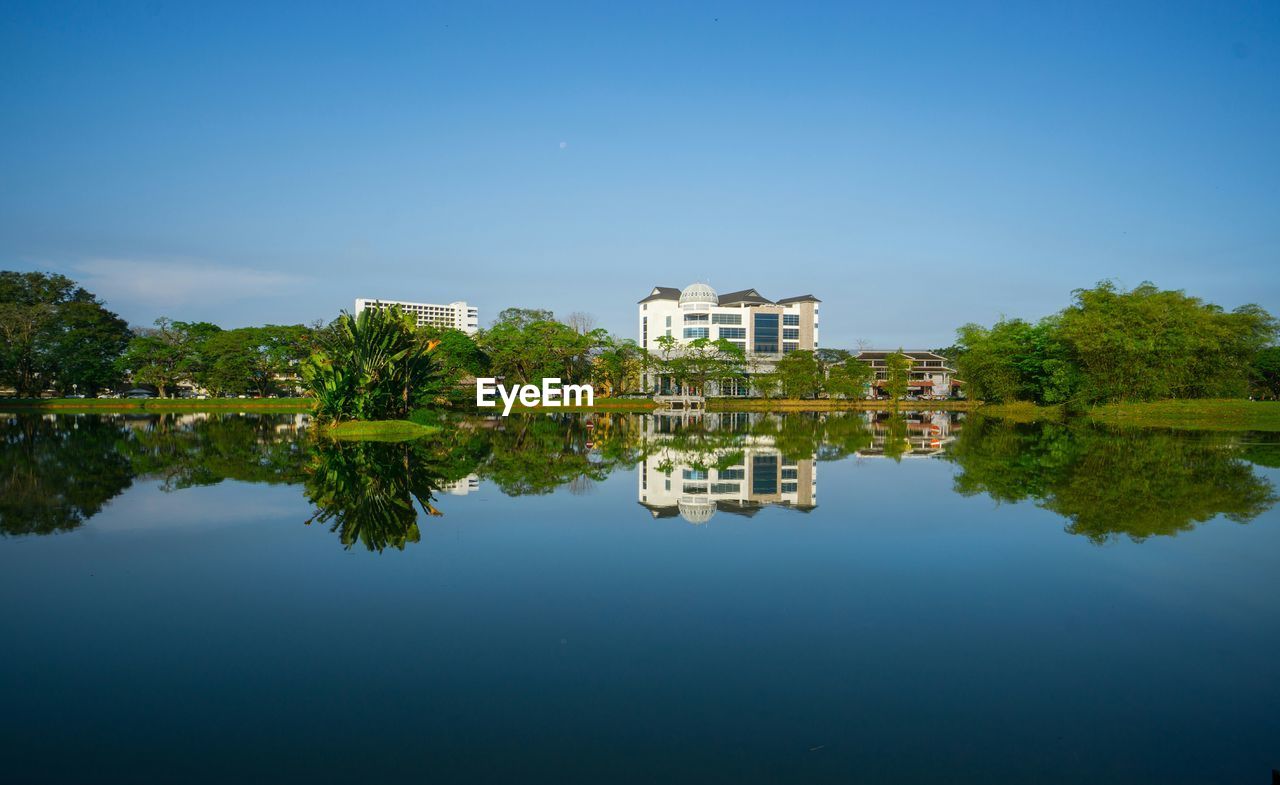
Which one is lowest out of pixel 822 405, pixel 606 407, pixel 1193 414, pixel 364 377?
pixel 606 407

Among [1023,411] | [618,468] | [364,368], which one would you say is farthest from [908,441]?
[1023,411]

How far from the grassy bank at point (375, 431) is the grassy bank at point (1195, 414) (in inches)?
1450

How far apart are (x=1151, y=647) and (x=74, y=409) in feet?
201

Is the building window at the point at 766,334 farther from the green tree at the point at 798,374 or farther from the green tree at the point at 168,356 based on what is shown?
the green tree at the point at 168,356

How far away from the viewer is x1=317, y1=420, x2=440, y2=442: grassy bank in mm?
26375

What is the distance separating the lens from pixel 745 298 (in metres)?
86.8

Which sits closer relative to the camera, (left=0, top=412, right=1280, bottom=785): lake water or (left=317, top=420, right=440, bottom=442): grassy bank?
(left=0, top=412, right=1280, bottom=785): lake water

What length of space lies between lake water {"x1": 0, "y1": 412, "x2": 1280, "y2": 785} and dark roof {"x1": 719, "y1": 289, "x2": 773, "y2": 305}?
72.1m

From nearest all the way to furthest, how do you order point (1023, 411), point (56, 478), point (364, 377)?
point (56, 478)
point (364, 377)
point (1023, 411)

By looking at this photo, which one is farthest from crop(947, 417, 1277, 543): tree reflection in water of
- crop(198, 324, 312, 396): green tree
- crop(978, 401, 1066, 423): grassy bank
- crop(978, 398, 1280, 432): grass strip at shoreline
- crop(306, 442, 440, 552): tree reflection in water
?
crop(198, 324, 312, 396): green tree

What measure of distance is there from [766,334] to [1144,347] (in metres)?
42.7

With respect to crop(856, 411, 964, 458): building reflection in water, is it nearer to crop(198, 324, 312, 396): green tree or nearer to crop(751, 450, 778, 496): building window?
crop(751, 450, 778, 496): building window

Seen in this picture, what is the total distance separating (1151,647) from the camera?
20.3ft

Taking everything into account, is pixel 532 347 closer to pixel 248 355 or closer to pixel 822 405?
pixel 248 355
